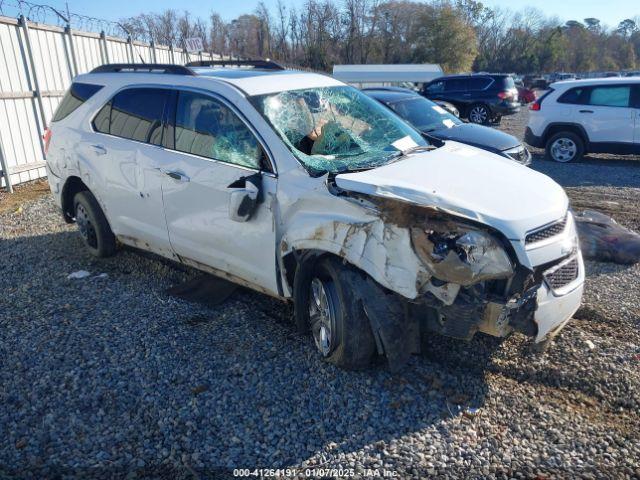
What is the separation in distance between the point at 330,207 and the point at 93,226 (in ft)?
10.7

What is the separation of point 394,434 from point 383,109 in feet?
9.42

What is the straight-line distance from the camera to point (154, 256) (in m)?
5.82

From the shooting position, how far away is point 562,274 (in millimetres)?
3273

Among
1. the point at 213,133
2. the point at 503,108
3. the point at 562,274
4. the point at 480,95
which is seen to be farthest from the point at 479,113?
the point at 562,274

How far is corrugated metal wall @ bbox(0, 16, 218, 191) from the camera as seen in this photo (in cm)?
900

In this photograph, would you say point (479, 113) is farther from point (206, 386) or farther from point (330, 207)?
point (206, 386)

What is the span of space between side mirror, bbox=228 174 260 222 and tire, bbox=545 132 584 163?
9583 mm

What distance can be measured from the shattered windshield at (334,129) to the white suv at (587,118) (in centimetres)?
800

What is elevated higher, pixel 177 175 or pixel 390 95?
pixel 390 95

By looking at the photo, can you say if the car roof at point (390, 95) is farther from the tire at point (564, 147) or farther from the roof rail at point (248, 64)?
the tire at point (564, 147)

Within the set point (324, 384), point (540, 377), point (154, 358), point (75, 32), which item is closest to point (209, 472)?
point (324, 384)

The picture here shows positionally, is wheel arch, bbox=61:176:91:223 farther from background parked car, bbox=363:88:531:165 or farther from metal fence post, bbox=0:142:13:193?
background parked car, bbox=363:88:531:165

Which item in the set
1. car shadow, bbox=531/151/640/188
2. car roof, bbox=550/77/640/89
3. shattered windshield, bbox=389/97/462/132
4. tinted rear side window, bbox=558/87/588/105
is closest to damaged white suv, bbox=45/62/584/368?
shattered windshield, bbox=389/97/462/132

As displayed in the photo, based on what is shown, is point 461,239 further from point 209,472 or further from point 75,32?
point 75,32
